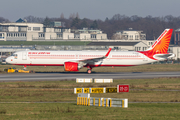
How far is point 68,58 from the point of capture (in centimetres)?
6091

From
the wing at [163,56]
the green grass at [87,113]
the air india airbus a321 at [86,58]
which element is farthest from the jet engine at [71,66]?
the green grass at [87,113]

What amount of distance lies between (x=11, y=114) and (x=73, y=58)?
4077 centimetres

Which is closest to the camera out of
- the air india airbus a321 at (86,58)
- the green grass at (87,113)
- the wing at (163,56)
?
the green grass at (87,113)

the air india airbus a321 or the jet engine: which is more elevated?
the air india airbus a321

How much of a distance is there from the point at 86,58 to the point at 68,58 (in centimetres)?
375

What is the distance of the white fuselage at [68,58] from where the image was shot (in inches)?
2386

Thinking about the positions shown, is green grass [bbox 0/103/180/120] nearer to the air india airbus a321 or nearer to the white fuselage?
the air india airbus a321

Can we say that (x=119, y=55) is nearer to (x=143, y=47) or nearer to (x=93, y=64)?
(x=93, y=64)

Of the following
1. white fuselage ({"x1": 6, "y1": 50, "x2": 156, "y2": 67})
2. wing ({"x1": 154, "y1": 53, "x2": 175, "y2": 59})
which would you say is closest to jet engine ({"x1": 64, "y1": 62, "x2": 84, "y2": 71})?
white fuselage ({"x1": 6, "y1": 50, "x2": 156, "y2": 67})

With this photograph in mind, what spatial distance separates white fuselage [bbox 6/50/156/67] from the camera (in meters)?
60.6

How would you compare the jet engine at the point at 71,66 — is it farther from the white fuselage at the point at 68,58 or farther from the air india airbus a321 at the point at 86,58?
the white fuselage at the point at 68,58

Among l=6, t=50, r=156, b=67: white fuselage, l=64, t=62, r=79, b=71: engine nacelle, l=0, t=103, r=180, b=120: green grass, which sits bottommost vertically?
l=0, t=103, r=180, b=120: green grass

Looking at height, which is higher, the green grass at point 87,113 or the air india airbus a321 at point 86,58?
the air india airbus a321 at point 86,58

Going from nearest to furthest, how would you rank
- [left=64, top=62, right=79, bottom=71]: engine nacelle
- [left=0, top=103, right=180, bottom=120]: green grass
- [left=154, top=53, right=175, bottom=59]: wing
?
[left=0, top=103, right=180, bottom=120]: green grass < [left=64, top=62, right=79, bottom=71]: engine nacelle < [left=154, top=53, right=175, bottom=59]: wing
